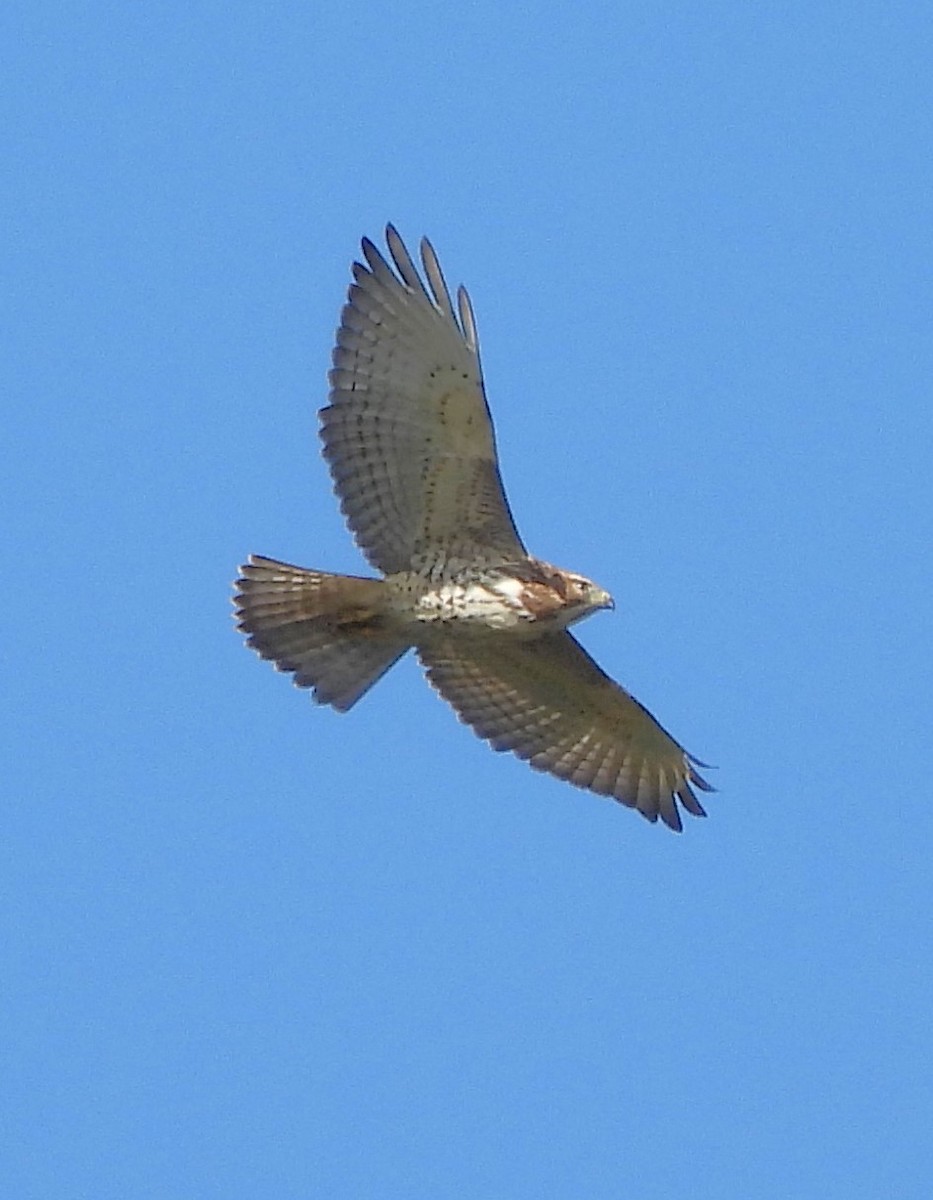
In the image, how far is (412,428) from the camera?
15336mm

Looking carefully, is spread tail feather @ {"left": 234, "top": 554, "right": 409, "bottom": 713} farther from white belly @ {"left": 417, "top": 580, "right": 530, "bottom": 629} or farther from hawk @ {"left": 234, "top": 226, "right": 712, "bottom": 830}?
white belly @ {"left": 417, "top": 580, "right": 530, "bottom": 629}

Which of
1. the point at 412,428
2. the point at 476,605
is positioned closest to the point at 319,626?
the point at 476,605

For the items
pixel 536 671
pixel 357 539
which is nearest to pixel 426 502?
pixel 357 539

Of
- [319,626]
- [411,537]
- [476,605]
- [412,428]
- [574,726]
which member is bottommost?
[574,726]

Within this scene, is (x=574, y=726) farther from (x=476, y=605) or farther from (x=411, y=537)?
(x=411, y=537)

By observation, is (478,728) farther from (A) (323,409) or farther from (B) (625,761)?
(A) (323,409)

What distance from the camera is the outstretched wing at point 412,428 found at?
598 inches

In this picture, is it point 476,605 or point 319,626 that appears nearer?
point 476,605

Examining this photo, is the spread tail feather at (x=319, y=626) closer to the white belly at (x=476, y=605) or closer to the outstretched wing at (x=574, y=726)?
the white belly at (x=476, y=605)

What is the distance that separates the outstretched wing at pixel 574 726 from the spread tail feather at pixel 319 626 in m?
0.55

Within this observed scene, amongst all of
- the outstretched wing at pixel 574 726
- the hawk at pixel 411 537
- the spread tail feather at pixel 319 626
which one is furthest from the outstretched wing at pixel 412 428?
the outstretched wing at pixel 574 726

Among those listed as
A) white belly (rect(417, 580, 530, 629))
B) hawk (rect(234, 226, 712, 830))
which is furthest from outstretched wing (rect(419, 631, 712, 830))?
white belly (rect(417, 580, 530, 629))

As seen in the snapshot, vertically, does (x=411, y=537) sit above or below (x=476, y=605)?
above

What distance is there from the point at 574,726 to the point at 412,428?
87.4 inches
